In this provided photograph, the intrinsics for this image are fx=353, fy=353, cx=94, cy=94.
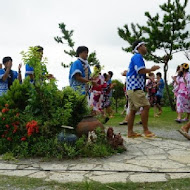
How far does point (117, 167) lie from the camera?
15.6 ft

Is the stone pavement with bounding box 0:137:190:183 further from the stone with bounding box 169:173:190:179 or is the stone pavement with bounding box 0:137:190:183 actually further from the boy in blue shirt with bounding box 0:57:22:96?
the boy in blue shirt with bounding box 0:57:22:96

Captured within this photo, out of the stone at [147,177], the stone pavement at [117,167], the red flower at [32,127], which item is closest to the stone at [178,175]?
the stone pavement at [117,167]

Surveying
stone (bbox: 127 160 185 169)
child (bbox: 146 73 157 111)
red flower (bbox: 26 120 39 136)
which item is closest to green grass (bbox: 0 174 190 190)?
stone (bbox: 127 160 185 169)

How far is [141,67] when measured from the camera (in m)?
6.73

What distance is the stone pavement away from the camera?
13.9 feet

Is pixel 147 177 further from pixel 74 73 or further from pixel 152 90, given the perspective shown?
pixel 152 90

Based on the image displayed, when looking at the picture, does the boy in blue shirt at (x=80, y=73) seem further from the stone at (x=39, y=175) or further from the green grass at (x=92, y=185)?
the green grass at (x=92, y=185)

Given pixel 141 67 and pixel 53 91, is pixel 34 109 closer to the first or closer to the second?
pixel 53 91

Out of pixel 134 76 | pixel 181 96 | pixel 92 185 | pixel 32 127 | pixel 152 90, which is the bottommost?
pixel 92 185

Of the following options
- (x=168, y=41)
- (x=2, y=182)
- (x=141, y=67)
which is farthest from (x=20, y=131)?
(x=168, y=41)

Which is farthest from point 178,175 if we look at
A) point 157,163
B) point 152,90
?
point 152,90

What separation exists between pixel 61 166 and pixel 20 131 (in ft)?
4.17

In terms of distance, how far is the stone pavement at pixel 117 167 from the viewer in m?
4.23

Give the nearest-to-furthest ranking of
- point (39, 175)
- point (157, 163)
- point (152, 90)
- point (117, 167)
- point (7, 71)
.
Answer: point (39, 175), point (117, 167), point (157, 163), point (7, 71), point (152, 90)
